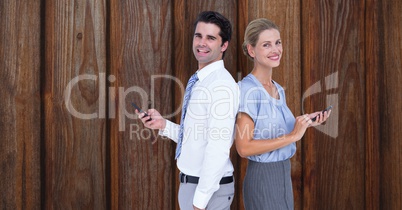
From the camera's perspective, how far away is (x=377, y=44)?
1.98 m

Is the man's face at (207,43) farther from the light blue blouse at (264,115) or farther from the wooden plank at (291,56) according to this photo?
the wooden plank at (291,56)

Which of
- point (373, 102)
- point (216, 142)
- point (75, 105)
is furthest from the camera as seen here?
point (373, 102)

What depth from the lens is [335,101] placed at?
6.52 ft

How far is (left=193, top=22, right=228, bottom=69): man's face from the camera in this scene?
1.62 m

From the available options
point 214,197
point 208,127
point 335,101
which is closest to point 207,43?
point 208,127

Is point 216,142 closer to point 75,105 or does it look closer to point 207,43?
point 207,43

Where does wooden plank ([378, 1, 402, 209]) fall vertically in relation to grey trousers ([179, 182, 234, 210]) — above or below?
above

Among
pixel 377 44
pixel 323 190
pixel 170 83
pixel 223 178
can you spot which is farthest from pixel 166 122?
pixel 377 44

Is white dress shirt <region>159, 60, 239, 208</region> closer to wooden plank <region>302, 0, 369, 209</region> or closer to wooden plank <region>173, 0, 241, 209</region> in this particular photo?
wooden plank <region>173, 0, 241, 209</region>

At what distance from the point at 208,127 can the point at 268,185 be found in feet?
1.06

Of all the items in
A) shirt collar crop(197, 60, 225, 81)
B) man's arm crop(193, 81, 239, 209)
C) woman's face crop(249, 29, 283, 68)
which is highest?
woman's face crop(249, 29, 283, 68)

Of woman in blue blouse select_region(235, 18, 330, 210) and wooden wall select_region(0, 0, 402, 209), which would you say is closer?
woman in blue blouse select_region(235, 18, 330, 210)

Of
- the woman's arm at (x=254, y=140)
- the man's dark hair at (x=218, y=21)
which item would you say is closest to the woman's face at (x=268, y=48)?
the man's dark hair at (x=218, y=21)

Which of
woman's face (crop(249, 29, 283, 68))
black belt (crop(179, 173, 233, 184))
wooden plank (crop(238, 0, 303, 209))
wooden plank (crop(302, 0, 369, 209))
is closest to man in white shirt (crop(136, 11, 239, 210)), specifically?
black belt (crop(179, 173, 233, 184))
